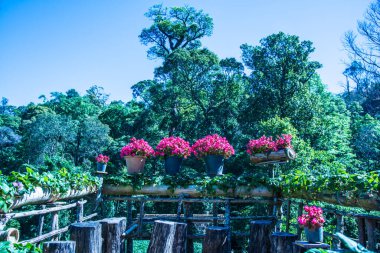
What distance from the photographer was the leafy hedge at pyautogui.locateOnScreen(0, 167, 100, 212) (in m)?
3.09

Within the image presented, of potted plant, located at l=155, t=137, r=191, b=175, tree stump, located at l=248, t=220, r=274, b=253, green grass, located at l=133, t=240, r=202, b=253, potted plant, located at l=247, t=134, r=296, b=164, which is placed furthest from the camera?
green grass, located at l=133, t=240, r=202, b=253

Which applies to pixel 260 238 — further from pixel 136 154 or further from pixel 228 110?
pixel 228 110

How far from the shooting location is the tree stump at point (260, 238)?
3.72 metres

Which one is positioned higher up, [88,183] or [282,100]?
[282,100]

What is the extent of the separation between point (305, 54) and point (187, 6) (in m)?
9.80

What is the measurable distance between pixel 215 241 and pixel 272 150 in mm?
3211

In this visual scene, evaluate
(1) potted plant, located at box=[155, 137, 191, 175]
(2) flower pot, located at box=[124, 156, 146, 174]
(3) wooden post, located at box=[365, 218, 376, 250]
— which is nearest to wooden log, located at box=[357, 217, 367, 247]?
(3) wooden post, located at box=[365, 218, 376, 250]

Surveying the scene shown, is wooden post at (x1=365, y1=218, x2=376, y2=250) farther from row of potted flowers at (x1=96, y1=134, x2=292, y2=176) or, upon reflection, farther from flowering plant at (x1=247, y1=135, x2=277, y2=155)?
row of potted flowers at (x1=96, y1=134, x2=292, y2=176)

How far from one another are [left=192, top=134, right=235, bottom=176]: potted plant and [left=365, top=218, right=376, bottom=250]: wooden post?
286 cm

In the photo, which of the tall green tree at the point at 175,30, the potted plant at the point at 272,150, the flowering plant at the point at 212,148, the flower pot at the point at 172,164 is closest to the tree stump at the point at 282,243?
the potted plant at the point at 272,150

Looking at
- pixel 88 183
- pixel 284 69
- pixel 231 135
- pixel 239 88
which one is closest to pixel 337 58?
pixel 284 69

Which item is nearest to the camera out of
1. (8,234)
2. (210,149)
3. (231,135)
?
(8,234)

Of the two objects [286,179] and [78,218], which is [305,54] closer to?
[286,179]

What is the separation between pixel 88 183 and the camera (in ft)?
19.0
